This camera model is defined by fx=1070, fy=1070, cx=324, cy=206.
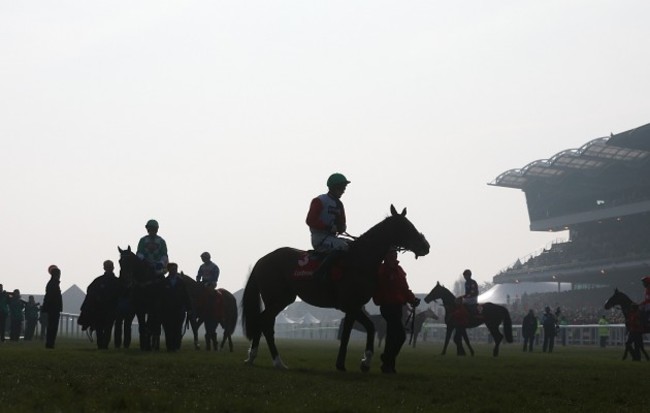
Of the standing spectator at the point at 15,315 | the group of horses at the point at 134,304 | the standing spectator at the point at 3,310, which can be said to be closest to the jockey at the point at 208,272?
the group of horses at the point at 134,304

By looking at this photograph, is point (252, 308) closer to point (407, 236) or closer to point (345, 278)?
point (345, 278)

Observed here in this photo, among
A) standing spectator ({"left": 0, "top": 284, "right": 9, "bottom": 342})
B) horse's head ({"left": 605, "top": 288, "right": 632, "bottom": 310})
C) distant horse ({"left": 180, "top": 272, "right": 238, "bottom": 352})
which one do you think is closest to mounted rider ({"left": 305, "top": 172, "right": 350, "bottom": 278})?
distant horse ({"left": 180, "top": 272, "right": 238, "bottom": 352})

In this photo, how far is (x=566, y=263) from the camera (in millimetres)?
101562

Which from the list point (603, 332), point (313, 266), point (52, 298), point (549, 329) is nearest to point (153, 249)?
point (52, 298)

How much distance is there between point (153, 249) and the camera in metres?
19.5

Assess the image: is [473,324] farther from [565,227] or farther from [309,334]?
[565,227]

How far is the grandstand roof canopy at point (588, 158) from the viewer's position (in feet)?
292

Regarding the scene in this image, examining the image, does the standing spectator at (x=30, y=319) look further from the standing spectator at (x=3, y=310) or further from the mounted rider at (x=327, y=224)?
the mounted rider at (x=327, y=224)

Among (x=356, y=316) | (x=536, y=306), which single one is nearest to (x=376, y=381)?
(x=356, y=316)

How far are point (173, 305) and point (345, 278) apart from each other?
729 cm

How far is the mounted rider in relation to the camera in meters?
13.8

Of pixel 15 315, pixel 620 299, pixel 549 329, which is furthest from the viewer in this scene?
pixel 549 329

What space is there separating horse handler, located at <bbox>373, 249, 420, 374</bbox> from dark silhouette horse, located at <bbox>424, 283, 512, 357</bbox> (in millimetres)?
13081

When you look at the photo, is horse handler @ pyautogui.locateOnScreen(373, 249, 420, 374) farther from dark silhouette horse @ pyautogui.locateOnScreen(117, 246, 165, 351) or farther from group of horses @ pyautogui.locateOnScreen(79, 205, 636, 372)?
dark silhouette horse @ pyautogui.locateOnScreen(117, 246, 165, 351)
